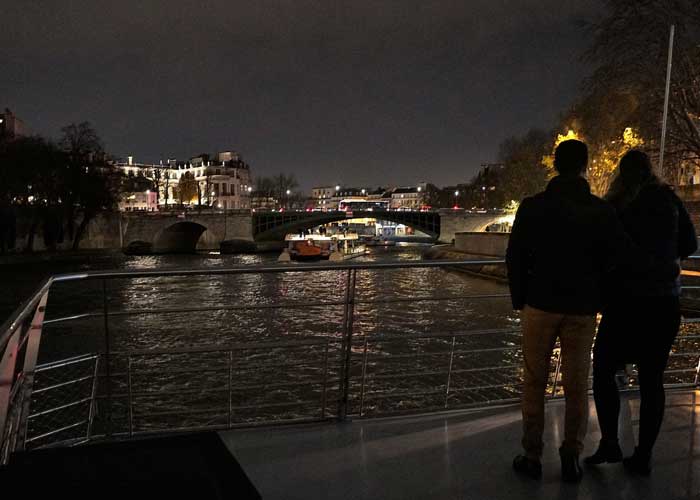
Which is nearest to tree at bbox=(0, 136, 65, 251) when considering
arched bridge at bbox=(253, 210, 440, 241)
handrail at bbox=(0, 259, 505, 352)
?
arched bridge at bbox=(253, 210, 440, 241)

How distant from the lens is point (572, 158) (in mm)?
2736

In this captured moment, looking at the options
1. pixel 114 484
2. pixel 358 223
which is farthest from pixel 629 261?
pixel 358 223

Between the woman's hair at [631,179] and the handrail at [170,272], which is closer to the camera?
the handrail at [170,272]

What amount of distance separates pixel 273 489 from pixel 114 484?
0.71 meters

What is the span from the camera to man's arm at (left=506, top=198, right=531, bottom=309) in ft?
8.93

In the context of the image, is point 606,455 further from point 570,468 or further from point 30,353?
point 30,353

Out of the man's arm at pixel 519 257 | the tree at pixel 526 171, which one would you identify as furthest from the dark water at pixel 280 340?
the tree at pixel 526 171

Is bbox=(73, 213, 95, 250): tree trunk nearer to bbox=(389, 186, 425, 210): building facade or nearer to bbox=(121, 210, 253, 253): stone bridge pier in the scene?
bbox=(121, 210, 253, 253): stone bridge pier

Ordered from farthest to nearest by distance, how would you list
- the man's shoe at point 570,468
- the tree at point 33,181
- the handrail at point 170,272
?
the tree at point 33,181, the man's shoe at point 570,468, the handrail at point 170,272

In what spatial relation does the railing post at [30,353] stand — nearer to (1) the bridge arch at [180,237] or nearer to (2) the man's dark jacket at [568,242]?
(2) the man's dark jacket at [568,242]

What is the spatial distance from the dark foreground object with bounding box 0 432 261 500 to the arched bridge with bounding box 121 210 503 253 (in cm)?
5446

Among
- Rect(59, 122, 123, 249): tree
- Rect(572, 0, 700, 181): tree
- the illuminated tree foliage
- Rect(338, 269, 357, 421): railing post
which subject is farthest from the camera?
Rect(59, 122, 123, 249): tree

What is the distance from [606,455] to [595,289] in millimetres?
995

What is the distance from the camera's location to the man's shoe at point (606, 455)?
10.1 ft
